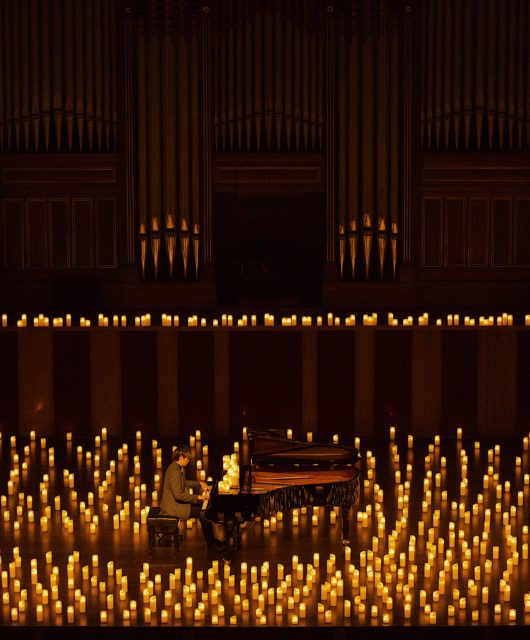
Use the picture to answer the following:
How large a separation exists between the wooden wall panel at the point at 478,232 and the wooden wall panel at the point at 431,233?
37 cm

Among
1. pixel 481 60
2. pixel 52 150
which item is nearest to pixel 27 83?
pixel 52 150

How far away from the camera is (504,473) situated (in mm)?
9750

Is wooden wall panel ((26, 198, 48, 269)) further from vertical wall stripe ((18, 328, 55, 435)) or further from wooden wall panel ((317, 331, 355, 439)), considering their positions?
wooden wall panel ((317, 331, 355, 439))

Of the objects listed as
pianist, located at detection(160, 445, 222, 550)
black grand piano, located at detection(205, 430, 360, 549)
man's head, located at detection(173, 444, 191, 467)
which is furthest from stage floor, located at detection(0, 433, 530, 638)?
man's head, located at detection(173, 444, 191, 467)

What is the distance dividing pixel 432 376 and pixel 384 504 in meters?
2.59

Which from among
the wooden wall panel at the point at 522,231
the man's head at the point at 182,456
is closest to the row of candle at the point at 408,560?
the man's head at the point at 182,456

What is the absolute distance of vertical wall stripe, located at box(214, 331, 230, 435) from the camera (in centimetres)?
1114

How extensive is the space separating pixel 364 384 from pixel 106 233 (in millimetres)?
3921

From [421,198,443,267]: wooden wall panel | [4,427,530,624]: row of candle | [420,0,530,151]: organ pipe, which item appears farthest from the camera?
[421,198,443,267]: wooden wall panel

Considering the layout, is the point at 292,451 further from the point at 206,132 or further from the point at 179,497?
the point at 206,132

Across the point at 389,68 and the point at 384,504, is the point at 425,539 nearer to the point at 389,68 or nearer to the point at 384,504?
the point at 384,504

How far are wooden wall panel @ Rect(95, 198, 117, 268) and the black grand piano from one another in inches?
214

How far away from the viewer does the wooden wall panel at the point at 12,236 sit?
43.0 ft

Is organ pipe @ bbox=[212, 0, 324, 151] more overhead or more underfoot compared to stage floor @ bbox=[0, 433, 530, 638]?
more overhead
